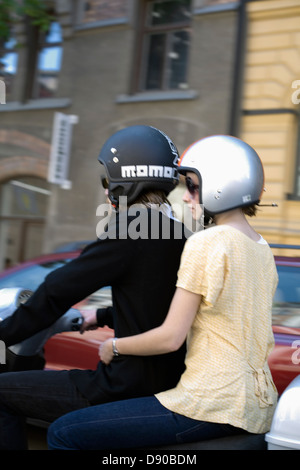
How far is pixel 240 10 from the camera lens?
10.2 meters

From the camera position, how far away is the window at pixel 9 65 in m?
13.4

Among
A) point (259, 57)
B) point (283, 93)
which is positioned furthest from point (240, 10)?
point (283, 93)

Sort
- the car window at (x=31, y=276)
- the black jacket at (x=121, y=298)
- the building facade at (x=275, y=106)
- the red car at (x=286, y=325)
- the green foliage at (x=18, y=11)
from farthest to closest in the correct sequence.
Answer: the green foliage at (x=18, y=11) < the building facade at (x=275, y=106) < the car window at (x=31, y=276) < the red car at (x=286, y=325) < the black jacket at (x=121, y=298)

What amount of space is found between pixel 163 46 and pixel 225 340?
10610mm

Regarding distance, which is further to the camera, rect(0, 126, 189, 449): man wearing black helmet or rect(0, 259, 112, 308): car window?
rect(0, 259, 112, 308): car window

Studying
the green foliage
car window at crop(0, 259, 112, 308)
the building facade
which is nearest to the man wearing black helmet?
car window at crop(0, 259, 112, 308)

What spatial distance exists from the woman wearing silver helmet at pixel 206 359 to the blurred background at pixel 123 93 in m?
Result: 8.03

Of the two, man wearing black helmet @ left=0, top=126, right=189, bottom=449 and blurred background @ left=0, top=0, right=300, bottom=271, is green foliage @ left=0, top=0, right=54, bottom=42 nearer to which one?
blurred background @ left=0, top=0, right=300, bottom=271

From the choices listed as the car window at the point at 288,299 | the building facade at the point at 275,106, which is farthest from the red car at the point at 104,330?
the building facade at the point at 275,106

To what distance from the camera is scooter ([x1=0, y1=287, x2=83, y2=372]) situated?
227 cm

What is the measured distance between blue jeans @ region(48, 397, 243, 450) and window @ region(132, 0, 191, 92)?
9.83m

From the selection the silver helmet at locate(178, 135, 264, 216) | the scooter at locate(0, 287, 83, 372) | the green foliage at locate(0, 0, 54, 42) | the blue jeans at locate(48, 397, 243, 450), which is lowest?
the blue jeans at locate(48, 397, 243, 450)

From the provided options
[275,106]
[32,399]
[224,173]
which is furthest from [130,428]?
[275,106]

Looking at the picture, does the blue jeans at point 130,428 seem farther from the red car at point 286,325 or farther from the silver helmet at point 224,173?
the red car at point 286,325
